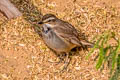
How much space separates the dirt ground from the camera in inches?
243

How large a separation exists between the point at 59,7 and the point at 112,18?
4.80 feet

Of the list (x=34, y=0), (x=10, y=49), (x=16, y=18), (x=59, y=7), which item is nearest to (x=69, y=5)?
(x=59, y=7)

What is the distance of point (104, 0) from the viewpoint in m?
7.87

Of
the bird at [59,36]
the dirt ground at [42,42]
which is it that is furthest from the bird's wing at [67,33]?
the dirt ground at [42,42]

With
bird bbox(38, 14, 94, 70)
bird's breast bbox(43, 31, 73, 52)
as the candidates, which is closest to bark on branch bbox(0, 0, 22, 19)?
bird bbox(38, 14, 94, 70)

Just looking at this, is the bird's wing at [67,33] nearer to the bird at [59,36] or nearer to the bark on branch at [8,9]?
the bird at [59,36]

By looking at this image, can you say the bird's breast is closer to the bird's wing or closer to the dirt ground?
the bird's wing

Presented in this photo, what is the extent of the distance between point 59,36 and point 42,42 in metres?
0.66

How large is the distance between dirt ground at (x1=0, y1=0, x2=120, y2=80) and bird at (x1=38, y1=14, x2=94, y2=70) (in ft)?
1.04

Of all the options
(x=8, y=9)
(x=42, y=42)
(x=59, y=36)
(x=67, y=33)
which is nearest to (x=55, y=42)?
(x=59, y=36)

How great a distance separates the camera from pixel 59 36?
20.7ft

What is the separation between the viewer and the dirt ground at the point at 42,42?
243 inches

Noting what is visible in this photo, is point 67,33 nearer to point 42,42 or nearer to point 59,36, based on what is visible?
point 59,36

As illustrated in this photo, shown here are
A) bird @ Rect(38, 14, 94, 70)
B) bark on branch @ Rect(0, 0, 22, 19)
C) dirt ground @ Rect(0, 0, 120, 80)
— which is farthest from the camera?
bark on branch @ Rect(0, 0, 22, 19)
